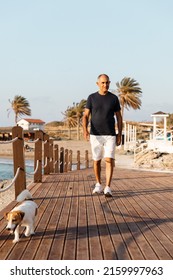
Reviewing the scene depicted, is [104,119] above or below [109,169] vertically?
above

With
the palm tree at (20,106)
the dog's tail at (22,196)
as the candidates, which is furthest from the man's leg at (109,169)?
the palm tree at (20,106)

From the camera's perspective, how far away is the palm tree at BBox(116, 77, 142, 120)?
5153 centimetres

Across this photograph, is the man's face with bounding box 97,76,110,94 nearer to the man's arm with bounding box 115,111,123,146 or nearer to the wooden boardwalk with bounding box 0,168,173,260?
the man's arm with bounding box 115,111,123,146

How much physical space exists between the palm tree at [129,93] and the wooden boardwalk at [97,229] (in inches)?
1817

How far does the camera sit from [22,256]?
9.56 ft

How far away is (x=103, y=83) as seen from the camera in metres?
5.49

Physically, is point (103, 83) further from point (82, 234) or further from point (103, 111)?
point (82, 234)

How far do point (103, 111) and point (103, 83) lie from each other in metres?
0.40

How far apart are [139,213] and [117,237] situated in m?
1.15

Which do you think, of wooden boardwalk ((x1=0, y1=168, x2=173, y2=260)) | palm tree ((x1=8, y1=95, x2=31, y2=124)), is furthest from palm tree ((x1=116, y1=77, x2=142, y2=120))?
wooden boardwalk ((x1=0, y1=168, x2=173, y2=260))

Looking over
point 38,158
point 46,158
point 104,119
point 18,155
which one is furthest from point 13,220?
point 46,158

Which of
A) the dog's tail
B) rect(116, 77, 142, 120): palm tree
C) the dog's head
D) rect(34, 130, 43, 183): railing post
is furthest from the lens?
rect(116, 77, 142, 120): palm tree

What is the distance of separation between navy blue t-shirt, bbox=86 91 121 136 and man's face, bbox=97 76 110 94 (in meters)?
0.09
